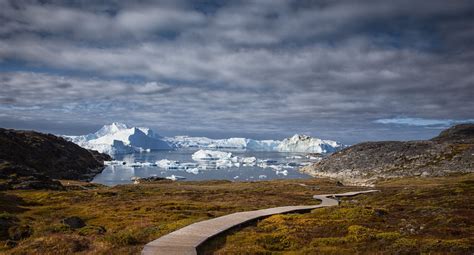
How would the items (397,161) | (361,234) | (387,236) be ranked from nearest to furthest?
1. (387,236)
2. (361,234)
3. (397,161)

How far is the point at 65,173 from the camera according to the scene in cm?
17900

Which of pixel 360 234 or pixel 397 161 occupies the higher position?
pixel 397 161

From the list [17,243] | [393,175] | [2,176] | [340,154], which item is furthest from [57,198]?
[340,154]

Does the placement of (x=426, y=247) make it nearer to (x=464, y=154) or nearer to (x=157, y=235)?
(x=157, y=235)

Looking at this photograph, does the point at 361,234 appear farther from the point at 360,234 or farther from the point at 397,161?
the point at 397,161

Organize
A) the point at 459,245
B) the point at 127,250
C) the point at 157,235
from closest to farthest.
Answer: the point at 459,245
the point at 127,250
the point at 157,235

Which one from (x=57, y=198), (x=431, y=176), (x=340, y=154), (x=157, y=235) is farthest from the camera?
(x=340, y=154)

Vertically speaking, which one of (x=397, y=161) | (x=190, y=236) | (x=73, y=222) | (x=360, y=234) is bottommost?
(x=73, y=222)

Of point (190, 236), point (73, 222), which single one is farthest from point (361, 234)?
point (73, 222)

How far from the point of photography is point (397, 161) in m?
134

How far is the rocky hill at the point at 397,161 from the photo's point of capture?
387ft

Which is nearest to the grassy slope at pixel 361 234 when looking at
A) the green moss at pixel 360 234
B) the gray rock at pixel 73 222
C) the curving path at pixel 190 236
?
the green moss at pixel 360 234

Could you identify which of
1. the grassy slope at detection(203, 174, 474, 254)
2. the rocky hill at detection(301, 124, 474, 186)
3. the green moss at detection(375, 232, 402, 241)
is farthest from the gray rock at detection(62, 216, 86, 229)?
the rocky hill at detection(301, 124, 474, 186)

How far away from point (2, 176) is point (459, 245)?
101 meters
